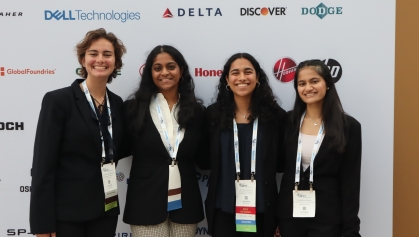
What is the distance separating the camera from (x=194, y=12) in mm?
2871

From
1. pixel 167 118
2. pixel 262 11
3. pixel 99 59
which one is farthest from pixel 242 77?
pixel 99 59

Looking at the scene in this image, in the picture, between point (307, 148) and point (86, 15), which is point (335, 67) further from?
point (86, 15)

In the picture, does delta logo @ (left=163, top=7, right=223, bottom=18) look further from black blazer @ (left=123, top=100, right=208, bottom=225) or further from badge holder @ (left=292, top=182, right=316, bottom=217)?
badge holder @ (left=292, top=182, right=316, bottom=217)

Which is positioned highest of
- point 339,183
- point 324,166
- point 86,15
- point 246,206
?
point 86,15

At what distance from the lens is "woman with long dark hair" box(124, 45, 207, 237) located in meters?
2.30

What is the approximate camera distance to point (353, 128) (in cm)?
220

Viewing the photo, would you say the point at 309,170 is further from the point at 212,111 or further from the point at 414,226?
the point at 414,226

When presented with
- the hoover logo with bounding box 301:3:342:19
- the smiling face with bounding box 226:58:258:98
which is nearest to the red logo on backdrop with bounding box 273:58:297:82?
the hoover logo with bounding box 301:3:342:19

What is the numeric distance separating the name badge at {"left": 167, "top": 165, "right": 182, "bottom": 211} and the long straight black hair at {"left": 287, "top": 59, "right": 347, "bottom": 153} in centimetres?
75

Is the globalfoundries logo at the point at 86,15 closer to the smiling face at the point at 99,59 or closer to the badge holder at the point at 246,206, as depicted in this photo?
the smiling face at the point at 99,59

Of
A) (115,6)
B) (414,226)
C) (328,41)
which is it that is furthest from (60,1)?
(414,226)

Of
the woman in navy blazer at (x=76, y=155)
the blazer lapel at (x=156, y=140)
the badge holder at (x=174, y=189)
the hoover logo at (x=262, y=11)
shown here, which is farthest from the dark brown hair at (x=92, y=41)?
the hoover logo at (x=262, y=11)

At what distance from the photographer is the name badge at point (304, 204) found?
85.4 inches

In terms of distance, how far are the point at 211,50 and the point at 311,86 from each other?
3.04 feet
